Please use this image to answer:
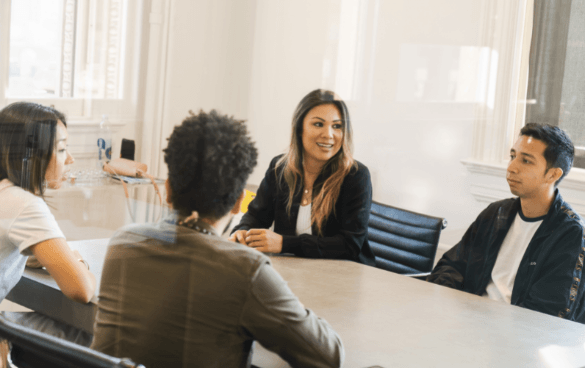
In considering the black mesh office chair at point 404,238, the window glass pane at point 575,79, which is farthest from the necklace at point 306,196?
the window glass pane at point 575,79

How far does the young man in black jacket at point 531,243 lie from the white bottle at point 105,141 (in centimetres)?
103

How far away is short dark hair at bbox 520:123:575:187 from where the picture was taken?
1.52 metres

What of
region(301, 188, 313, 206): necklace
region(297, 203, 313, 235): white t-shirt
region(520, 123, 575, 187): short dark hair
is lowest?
region(297, 203, 313, 235): white t-shirt

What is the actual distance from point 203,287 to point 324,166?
619 millimetres

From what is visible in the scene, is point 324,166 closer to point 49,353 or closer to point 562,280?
point 562,280

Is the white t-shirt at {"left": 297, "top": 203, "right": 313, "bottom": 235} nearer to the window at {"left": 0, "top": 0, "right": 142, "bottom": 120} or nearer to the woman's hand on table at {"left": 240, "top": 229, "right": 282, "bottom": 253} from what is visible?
the woman's hand on table at {"left": 240, "top": 229, "right": 282, "bottom": 253}

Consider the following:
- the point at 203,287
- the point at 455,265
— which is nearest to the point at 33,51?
the point at 203,287

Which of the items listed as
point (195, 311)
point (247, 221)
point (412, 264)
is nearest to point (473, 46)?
point (412, 264)

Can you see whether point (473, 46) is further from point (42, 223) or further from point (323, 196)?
point (42, 223)

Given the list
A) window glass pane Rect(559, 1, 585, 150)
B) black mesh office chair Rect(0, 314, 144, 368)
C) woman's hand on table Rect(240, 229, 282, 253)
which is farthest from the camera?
window glass pane Rect(559, 1, 585, 150)

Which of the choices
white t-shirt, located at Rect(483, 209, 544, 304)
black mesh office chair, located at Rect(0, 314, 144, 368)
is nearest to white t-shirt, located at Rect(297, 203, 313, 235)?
white t-shirt, located at Rect(483, 209, 544, 304)

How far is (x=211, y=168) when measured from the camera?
80 centimetres

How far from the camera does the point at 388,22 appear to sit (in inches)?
53.7

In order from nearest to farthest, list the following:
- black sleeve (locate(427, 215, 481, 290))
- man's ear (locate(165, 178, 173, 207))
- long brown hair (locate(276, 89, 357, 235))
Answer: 1. man's ear (locate(165, 178, 173, 207))
2. long brown hair (locate(276, 89, 357, 235))
3. black sleeve (locate(427, 215, 481, 290))
